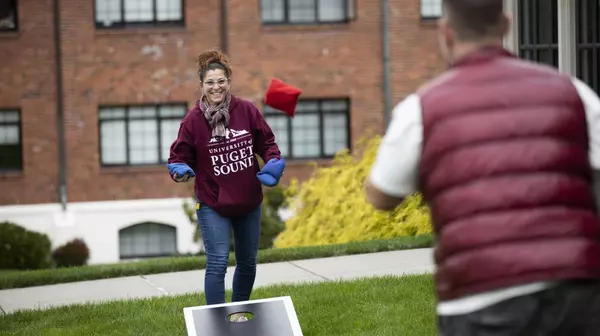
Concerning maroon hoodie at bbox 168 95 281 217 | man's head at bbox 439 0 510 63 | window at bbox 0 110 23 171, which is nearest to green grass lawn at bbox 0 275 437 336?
maroon hoodie at bbox 168 95 281 217

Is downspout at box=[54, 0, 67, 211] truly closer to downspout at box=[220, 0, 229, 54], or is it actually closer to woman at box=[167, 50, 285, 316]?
downspout at box=[220, 0, 229, 54]

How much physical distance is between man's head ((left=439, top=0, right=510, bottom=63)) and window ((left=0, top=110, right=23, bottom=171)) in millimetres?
22240

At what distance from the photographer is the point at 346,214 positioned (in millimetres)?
14742

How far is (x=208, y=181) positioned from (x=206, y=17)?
59.0 ft

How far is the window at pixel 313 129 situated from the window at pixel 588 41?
48.6 ft

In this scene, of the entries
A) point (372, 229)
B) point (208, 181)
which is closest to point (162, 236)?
point (372, 229)

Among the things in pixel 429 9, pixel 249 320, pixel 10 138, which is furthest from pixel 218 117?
pixel 429 9

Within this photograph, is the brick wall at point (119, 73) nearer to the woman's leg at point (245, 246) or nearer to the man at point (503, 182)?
the woman's leg at point (245, 246)

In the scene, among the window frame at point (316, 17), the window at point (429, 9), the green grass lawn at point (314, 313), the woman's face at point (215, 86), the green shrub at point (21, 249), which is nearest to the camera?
the woman's face at point (215, 86)

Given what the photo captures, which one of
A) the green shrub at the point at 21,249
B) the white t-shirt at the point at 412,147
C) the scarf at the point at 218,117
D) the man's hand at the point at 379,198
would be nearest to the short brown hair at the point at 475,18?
the white t-shirt at the point at 412,147

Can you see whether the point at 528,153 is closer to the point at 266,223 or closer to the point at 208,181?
the point at 208,181

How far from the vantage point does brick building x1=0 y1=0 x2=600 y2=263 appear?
79.0ft

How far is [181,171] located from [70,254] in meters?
16.6

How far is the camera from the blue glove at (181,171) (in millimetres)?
6734
